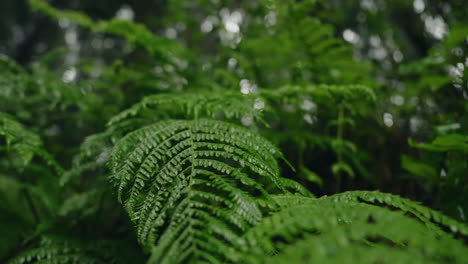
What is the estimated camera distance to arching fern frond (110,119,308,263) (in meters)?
0.62

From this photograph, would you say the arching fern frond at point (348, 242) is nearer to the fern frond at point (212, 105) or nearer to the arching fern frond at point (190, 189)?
the arching fern frond at point (190, 189)

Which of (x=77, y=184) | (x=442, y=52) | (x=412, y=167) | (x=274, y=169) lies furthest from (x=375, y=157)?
(x=77, y=184)

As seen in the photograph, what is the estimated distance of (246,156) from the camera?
2.78ft

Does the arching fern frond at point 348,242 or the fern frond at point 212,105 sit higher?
the fern frond at point 212,105

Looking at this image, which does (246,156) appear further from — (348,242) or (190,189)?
(348,242)

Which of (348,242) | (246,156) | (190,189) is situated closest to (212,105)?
(246,156)

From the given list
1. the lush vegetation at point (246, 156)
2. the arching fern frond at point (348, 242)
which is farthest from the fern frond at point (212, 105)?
the arching fern frond at point (348, 242)

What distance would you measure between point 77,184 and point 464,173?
230cm

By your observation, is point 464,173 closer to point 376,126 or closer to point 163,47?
point 376,126

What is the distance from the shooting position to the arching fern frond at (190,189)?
2.02 feet

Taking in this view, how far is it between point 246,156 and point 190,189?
0.69 ft

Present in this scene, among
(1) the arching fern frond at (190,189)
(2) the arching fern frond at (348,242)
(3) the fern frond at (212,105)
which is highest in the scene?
(3) the fern frond at (212,105)

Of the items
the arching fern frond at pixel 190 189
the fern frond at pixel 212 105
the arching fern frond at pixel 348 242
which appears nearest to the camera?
the arching fern frond at pixel 348 242

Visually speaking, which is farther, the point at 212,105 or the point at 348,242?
the point at 212,105
